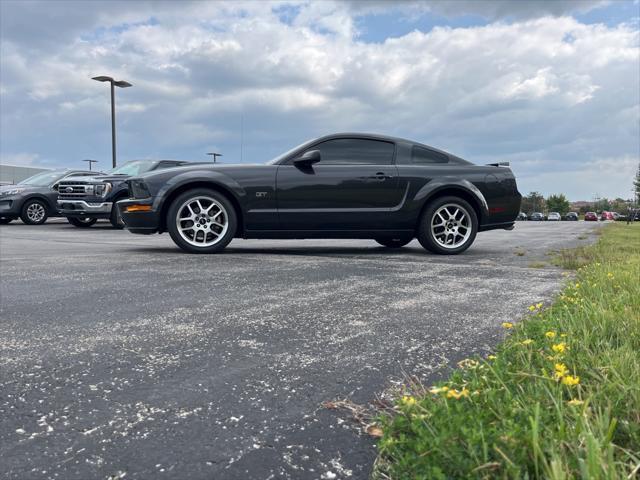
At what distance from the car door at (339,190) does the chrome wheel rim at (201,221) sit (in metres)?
0.74

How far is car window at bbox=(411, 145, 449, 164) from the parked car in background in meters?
11.3

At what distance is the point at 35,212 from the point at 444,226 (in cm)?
1335

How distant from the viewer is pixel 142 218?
6.57m

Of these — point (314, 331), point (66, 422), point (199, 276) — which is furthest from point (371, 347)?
point (199, 276)

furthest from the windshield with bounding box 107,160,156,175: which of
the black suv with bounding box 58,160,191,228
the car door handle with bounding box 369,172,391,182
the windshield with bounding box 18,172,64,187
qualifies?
the car door handle with bounding box 369,172,391,182

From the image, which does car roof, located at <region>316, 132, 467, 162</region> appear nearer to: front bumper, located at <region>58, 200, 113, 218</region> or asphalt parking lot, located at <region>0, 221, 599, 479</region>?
asphalt parking lot, located at <region>0, 221, 599, 479</region>

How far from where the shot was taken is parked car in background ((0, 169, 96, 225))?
15461 mm

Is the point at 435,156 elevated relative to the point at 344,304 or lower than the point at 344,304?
elevated

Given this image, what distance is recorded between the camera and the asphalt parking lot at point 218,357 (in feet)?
4.98

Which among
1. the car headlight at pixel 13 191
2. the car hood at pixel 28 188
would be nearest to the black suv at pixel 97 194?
the car hood at pixel 28 188

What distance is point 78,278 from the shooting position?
15.1ft

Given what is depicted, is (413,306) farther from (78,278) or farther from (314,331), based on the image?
(78,278)

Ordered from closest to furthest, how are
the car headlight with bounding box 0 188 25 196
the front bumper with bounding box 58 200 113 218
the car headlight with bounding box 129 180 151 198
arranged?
the car headlight with bounding box 129 180 151 198 < the front bumper with bounding box 58 200 113 218 < the car headlight with bounding box 0 188 25 196

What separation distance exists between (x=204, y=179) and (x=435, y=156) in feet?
10.1
